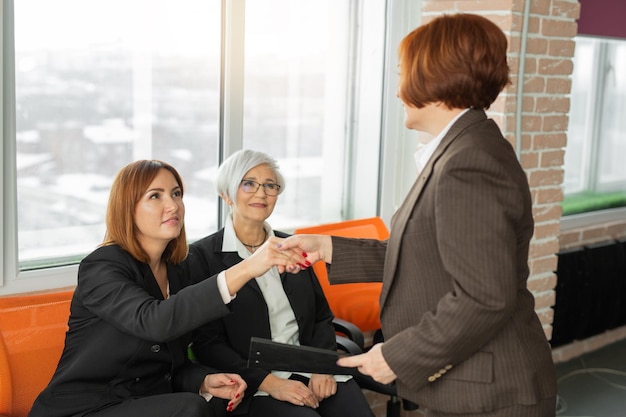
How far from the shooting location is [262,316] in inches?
106

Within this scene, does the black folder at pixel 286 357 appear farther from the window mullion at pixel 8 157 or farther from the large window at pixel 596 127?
the large window at pixel 596 127

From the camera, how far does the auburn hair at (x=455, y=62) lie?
1.69 metres

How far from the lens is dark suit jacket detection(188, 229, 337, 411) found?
2.61 m

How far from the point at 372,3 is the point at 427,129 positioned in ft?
6.78

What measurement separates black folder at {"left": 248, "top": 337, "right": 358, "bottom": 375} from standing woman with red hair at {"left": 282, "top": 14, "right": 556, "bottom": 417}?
0.10m

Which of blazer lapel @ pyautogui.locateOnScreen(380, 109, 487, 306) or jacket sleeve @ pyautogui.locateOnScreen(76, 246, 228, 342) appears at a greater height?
blazer lapel @ pyautogui.locateOnScreen(380, 109, 487, 306)

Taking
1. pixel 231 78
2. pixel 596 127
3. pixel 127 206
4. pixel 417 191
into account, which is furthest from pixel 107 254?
pixel 596 127

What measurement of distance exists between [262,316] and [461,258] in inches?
49.3

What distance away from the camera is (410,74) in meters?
1.74

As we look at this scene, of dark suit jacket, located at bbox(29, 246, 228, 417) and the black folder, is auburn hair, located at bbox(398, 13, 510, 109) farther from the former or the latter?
dark suit jacket, located at bbox(29, 246, 228, 417)

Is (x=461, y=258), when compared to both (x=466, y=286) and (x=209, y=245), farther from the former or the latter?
(x=209, y=245)

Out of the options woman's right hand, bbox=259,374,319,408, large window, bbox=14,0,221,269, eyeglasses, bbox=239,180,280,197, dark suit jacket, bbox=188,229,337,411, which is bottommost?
woman's right hand, bbox=259,374,319,408

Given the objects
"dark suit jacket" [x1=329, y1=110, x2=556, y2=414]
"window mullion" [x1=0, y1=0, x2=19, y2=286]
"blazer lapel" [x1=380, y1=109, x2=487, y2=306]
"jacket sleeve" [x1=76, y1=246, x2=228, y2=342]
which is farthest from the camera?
"window mullion" [x1=0, y1=0, x2=19, y2=286]

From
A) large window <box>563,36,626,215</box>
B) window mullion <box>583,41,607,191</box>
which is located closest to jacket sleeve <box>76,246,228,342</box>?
large window <box>563,36,626,215</box>
